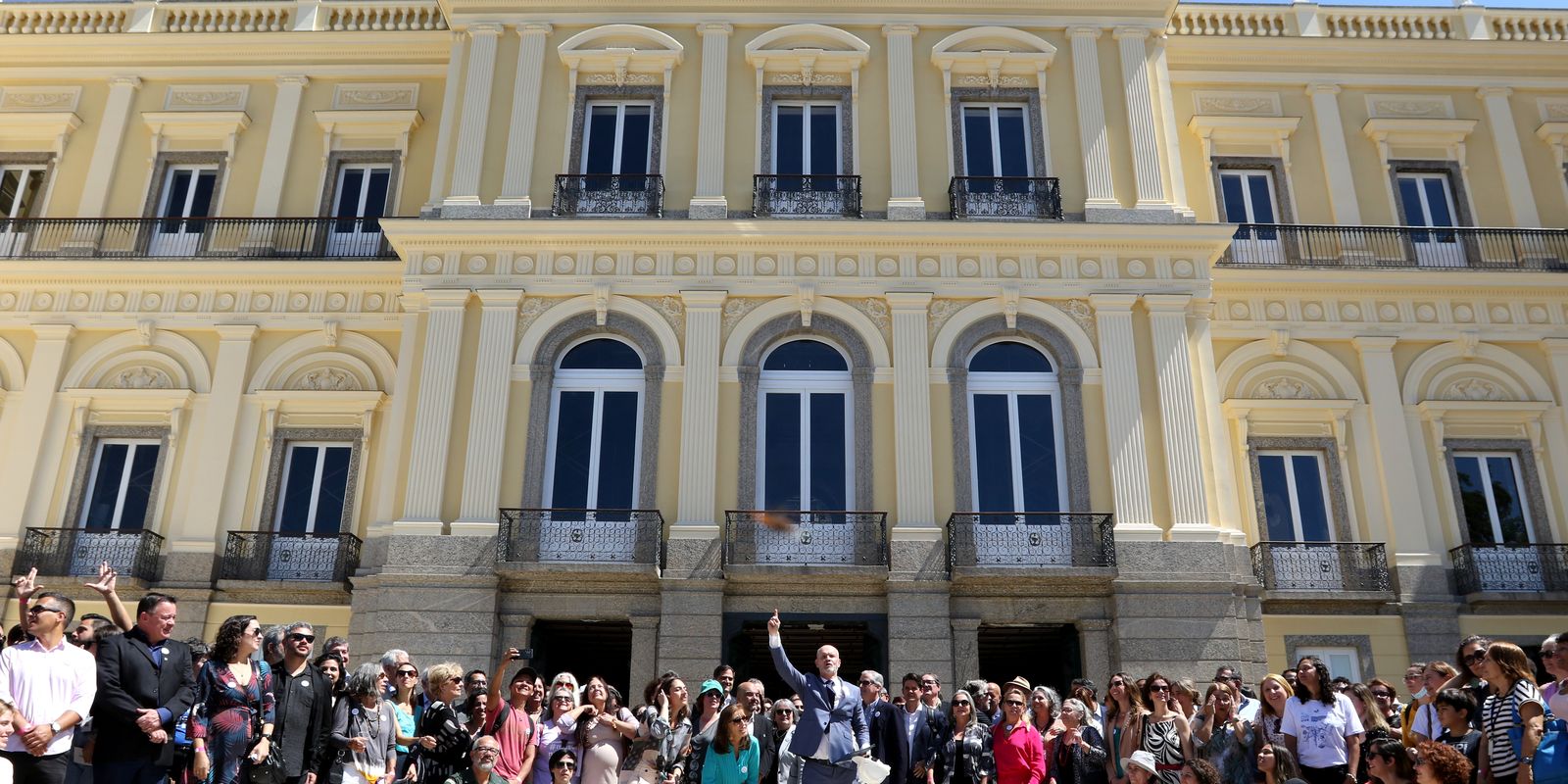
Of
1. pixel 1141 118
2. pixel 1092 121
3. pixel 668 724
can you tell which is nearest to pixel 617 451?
pixel 668 724

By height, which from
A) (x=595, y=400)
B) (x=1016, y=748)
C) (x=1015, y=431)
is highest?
(x=595, y=400)

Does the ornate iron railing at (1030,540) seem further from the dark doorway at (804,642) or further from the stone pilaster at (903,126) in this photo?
the stone pilaster at (903,126)

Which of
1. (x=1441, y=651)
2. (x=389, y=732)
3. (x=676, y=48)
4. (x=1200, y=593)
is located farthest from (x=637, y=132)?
(x=1441, y=651)

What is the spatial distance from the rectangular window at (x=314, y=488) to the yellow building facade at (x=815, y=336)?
0.21 ft

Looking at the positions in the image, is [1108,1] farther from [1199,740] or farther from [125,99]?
[125,99]

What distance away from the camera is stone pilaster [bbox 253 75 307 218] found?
66.5 feet

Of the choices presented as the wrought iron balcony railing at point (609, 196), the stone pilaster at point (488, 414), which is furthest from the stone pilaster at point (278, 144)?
the stone pilaster at point (488, 414)

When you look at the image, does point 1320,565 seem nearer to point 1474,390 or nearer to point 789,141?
point 1474,390

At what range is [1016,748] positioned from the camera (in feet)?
32.8

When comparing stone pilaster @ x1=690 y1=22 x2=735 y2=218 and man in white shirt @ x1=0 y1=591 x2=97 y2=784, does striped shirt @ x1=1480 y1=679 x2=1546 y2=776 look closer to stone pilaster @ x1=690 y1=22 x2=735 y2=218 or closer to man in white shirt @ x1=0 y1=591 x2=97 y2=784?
man in white shirt @ x1=0 y1=591 x2=97 y2=784

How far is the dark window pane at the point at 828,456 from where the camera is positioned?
16688 millimetres

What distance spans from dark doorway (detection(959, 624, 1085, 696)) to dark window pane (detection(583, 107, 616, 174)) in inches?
350

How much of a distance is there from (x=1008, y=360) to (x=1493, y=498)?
7.70 m

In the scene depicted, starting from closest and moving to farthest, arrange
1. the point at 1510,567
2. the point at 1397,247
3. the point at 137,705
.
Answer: the point at 137,705, the point at 1510,567, the point at 1397,247
